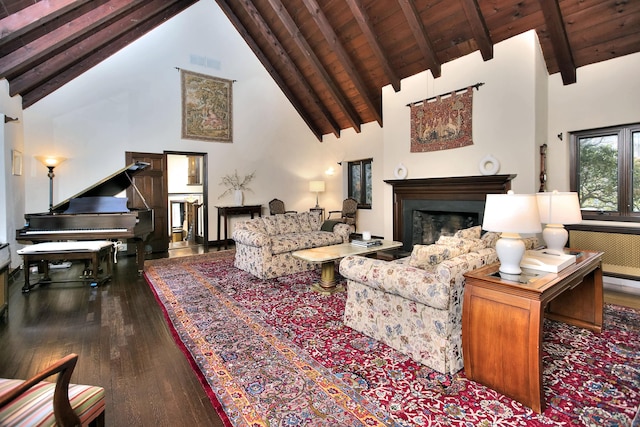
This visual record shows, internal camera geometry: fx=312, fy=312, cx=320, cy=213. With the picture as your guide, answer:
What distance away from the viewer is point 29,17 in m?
3.19

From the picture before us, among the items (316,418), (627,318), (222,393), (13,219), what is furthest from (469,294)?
(13,219)

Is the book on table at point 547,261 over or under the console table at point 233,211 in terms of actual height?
under

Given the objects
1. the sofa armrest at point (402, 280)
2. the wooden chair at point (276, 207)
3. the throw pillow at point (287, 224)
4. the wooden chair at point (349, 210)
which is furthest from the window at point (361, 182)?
the sofa armrest at point (402, 280)

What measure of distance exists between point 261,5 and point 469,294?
679 cm

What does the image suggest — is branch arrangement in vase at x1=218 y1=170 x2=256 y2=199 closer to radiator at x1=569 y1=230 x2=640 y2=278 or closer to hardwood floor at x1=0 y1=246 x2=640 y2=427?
hardwood floor at x1=0 y1=246 x2=640 y2=427

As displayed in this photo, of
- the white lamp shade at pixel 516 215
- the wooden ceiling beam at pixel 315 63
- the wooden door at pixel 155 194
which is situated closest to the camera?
the white lamp shade at pixel 516 215

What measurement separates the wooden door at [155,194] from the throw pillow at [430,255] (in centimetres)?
554

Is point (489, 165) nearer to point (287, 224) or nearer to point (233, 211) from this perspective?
point (287, 224)

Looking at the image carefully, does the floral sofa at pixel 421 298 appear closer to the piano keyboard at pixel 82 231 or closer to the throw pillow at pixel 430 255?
the throw pillow at pixel 430 255

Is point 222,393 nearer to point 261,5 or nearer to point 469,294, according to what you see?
point 469,294

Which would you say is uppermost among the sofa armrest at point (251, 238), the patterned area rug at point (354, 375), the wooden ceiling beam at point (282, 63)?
the wooden ceiling beam at point (282, 63)

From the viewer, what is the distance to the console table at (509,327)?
1.71 metres

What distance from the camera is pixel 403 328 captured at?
2.36 metres

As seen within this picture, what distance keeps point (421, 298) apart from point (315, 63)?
5.74 meters
